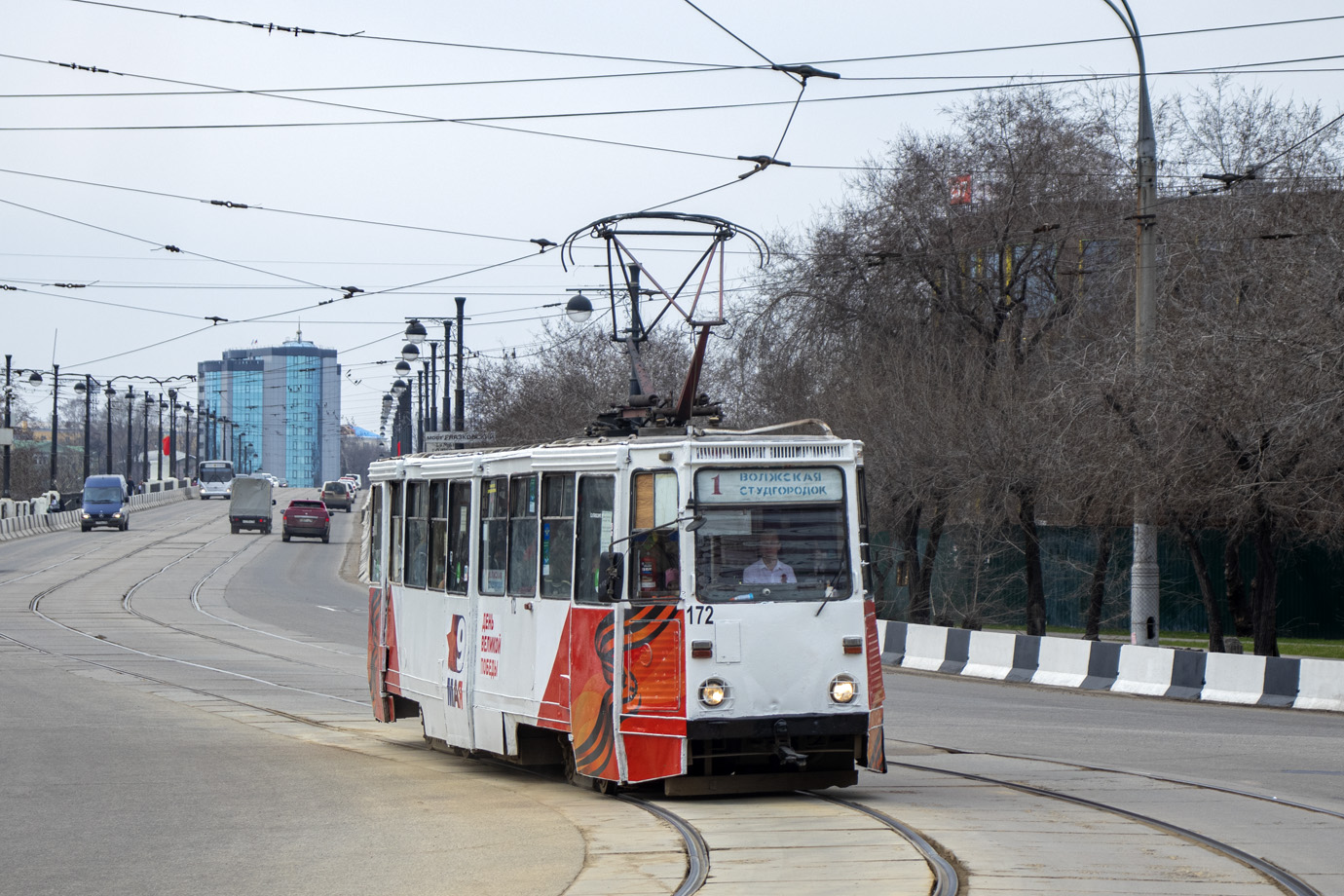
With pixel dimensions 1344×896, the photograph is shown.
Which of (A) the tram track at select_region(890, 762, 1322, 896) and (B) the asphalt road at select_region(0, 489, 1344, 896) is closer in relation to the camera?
(A) the tram track at select_region(890, 762, 1322, 896)

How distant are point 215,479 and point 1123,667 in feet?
342

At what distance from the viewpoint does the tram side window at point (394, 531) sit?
1516 centimetres

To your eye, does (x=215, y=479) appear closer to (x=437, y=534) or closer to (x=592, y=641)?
(x=437, y=534)

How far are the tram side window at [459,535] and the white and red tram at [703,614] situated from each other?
1.33 metres

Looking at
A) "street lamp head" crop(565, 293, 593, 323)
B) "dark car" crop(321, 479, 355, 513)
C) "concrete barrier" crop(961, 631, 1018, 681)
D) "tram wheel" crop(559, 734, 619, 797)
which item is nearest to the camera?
"tram wheel" crop(559, 734, 619, 797)

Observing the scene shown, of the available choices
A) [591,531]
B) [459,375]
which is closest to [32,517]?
[459,375]

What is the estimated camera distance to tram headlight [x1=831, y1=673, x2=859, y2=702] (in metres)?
10.7

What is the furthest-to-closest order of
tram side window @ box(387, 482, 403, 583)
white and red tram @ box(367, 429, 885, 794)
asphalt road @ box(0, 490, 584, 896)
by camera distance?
1. tram side window @ box(387, 482, 403, 583)
2. white and red tram @ box(367, 429, 885, 794)
3. asphalt road @ box(0, 490, 584, 896)

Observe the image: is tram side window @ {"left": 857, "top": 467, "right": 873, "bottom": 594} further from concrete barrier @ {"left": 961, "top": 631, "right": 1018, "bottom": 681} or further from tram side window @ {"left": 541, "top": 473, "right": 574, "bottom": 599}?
concrete barrier @ {"left": 961, "top": 631, "right": 1018, "bottom": 681}

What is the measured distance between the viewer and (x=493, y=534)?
42.1 feet

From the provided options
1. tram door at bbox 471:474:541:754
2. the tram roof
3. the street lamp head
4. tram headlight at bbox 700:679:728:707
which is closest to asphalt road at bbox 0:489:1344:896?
tram door at bbox 471:474:541:754

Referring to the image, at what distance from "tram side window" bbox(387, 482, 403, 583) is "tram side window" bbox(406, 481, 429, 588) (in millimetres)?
289

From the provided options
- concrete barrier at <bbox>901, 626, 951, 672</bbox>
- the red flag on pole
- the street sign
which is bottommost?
concrete barrier at <bbox>901, 626, 951, 672</bbox>

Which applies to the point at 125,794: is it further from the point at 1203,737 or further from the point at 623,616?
the point at 1203,737
